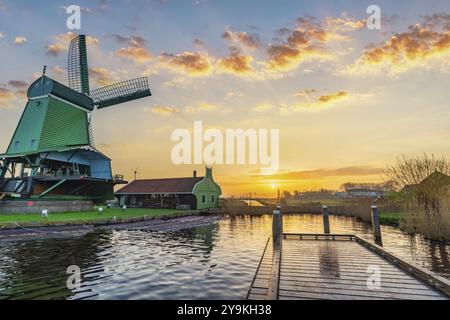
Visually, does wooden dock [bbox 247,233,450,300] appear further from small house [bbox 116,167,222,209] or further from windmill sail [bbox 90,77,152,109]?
windmill sail [bbox 90,77,152,109]

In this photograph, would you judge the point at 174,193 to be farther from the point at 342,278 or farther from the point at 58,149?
the point at 342,278

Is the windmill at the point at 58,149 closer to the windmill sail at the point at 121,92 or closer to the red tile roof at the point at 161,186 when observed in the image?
the windmill sail at the point at 121,92

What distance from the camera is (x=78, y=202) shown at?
33344 mm

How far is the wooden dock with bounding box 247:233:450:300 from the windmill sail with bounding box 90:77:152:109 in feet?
123

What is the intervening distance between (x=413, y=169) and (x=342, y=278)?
20862mm

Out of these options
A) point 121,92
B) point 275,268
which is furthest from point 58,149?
point 275,268

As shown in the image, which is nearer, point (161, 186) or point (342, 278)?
point (342, 278)

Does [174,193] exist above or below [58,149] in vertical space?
below

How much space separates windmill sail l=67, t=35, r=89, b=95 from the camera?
136ft

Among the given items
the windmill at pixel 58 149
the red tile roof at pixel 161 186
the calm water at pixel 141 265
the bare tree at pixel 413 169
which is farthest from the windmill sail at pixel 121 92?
the bare tree at pixel 413 169

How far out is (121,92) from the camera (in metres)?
42.8

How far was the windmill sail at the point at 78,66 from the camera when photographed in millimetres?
41312

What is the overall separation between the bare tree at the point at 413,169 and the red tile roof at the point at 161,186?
28.2 metres

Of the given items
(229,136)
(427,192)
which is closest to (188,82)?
A: (229,136)
